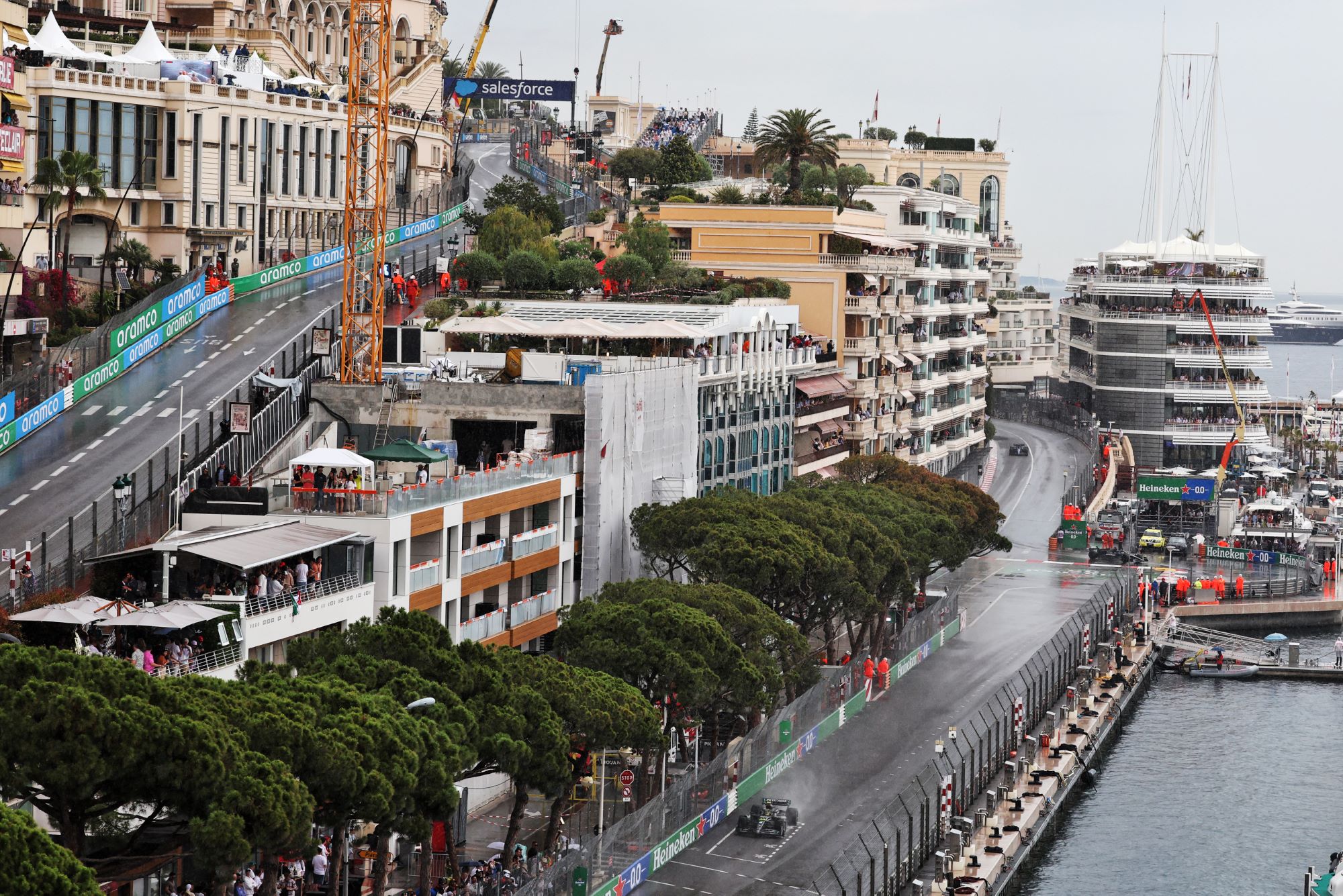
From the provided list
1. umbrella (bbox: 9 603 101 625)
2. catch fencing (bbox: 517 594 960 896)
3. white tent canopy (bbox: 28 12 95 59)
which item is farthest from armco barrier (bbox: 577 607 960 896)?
white tent canopy (bbox: 28 12 95 59)

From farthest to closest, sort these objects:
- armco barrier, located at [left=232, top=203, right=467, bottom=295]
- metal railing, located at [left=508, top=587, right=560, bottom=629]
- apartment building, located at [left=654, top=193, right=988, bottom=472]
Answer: apartment building, located at [left=654, top=193, right=988, bottom=472] < armco barrier, located at [left=232, top=203, right=467, bottom=295] < metal railing, located at [left=508, top=587, right=560, bottom=629]

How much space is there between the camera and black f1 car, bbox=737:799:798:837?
233 feet

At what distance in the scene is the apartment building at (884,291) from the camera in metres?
139

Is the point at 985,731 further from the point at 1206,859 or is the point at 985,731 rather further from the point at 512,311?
the point at 512,311

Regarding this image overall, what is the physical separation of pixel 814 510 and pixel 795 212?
158 feet

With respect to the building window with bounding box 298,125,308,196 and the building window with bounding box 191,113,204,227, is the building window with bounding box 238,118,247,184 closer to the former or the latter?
the building window with bounding box 191,113,204,227

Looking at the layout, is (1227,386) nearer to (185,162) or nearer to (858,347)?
(858,347)

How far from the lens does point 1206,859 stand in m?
81.9

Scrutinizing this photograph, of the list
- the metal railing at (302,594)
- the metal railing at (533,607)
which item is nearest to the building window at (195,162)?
the metal railing at (533,607)

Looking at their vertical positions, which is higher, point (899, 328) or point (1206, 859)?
point (899, 328)

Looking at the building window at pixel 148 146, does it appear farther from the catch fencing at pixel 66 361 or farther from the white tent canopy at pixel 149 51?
the catch fencing at pixel 66 361

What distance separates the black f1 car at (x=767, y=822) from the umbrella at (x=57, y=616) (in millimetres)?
24845

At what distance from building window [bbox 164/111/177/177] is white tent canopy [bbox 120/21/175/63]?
4069mm

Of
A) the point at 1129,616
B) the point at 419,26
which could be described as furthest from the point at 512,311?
the point at 419,26
